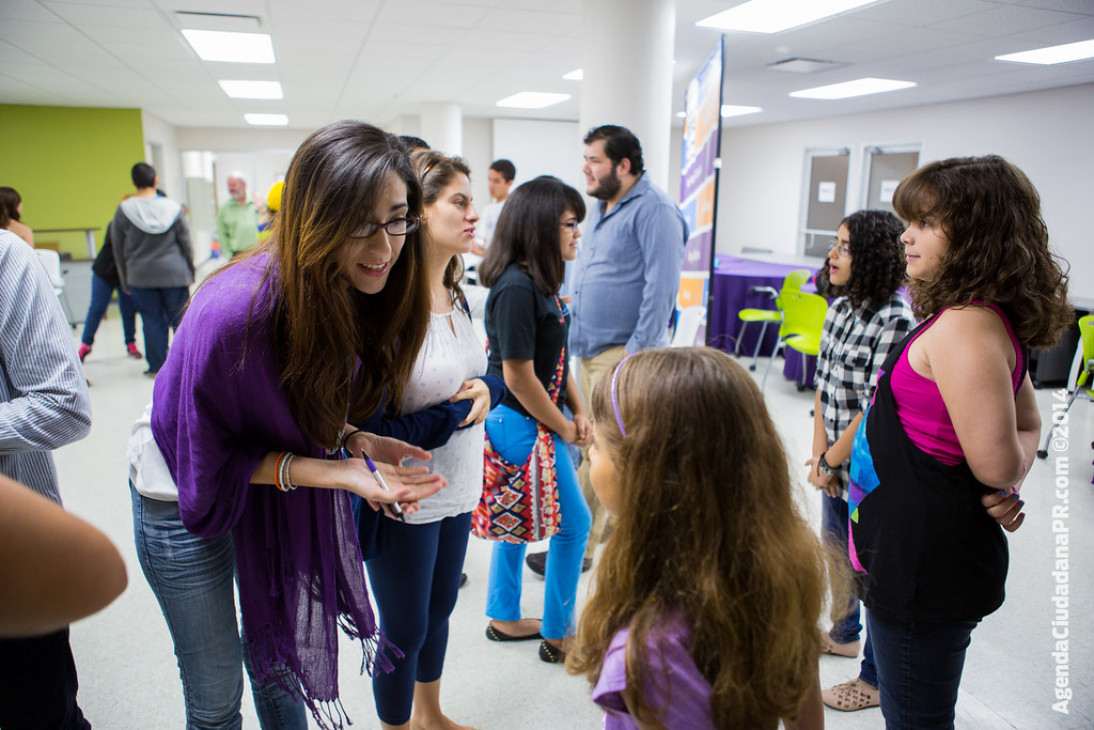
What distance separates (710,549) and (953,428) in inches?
24.3

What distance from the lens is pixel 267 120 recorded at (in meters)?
12.6

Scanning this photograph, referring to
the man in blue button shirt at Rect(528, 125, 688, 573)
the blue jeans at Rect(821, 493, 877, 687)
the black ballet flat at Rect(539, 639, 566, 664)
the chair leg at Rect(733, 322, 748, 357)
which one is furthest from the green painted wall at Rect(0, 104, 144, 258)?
the blue jeans at Rect(821, 493, 877, 687)

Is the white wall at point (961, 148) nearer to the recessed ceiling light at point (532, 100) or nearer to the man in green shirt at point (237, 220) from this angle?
the recessed ceiling light at point (532, 100)

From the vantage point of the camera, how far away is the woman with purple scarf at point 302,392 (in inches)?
38.8

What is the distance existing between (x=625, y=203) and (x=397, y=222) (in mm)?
1903

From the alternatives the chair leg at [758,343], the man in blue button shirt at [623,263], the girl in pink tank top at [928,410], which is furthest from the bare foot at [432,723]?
the chair leg at [758,343]

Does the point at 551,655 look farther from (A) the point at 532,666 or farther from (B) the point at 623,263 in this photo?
(B) the point at 623,263

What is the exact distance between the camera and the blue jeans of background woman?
1425 mm

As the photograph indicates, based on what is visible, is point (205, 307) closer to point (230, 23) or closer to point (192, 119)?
point (230, 23)

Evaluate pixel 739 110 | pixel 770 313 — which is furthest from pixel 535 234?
pixel 739 110

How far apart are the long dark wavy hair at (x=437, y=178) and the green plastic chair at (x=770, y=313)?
13.9 ft

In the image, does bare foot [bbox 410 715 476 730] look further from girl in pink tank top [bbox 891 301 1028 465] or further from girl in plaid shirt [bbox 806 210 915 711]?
girl in pink tank top [bbox 891 301 1028 465]

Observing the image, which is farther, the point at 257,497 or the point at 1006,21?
the point at 1006,21

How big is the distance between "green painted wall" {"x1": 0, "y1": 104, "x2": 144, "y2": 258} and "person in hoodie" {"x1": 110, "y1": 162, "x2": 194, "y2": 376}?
616 centimetres
